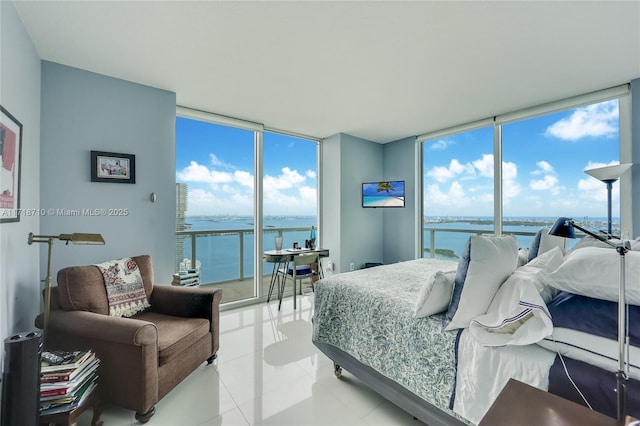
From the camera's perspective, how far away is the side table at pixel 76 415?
4.71 feet

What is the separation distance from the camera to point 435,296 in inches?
61.0

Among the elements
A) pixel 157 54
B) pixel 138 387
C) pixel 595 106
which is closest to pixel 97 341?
pixel 138 387

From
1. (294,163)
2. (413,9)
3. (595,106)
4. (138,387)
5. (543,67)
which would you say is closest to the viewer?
(138,387)

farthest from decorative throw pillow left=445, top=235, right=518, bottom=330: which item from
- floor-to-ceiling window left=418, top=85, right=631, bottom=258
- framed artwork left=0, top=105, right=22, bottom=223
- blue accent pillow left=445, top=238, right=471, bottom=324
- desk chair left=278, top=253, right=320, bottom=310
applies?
framed artwork left=0, top=105, right=22, bottom=223

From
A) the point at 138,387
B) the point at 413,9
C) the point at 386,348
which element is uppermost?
the point at 413,9

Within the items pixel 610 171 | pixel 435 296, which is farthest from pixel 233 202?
pixel 610 171

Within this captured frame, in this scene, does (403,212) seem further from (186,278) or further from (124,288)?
(124,288)

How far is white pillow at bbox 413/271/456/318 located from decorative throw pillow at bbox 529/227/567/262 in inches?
41.6

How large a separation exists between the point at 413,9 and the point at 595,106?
9.59 ft

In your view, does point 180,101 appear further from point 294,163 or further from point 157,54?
point 294,163

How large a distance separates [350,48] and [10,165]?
8.15 ft

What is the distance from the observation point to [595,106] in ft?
10.3

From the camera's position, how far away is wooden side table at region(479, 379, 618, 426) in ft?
2.56

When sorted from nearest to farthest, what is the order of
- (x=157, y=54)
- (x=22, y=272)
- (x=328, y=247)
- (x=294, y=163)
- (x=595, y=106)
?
(x=22, y=272)
(x=157, y=54)
(x=595, y=106)
(x=328, y=247)
(x=294, y=163)
